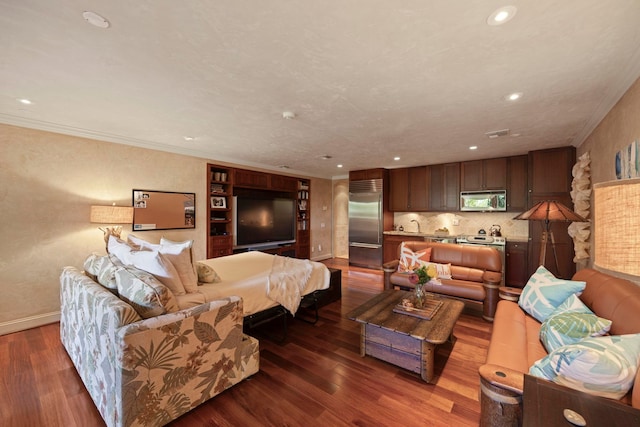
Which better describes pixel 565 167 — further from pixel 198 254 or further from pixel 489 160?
pixel 198 254

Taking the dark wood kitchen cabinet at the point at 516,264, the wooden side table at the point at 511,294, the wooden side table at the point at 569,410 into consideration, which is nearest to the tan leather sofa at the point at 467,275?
the wooden side table at the point at 511,294

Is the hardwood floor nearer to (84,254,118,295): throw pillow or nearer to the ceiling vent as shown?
(84,254,118,295): throw pillow

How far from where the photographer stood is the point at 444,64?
179 centimetres

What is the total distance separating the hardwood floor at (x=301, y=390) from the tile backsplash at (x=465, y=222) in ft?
10.7

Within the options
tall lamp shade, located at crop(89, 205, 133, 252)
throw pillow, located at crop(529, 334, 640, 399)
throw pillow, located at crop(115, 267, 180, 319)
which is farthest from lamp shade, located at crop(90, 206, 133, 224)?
throw pillow, located at crop(529, 334, 640, 399)

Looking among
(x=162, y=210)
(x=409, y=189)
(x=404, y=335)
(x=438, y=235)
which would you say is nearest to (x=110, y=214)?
(x=162, y=210)

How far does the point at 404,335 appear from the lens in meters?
2.15

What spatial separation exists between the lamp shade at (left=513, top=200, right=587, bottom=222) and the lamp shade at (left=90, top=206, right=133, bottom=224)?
5170 millimetres

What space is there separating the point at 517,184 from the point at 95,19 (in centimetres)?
619

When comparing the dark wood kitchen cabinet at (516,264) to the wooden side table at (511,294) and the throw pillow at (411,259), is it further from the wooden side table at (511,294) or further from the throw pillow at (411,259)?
the wooden side table at (511,294)

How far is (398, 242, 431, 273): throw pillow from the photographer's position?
152 inches

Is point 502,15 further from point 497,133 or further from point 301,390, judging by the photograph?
point 301,390

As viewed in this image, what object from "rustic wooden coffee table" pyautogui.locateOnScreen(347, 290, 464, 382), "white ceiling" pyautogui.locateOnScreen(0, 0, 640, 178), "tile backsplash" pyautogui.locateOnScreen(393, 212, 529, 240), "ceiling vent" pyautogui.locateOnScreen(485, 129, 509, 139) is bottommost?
"rustic wooden coffee table" pyautogui.locateOnScreen(347, 290, 464, 382)

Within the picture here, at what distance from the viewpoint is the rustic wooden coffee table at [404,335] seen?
6.66 ft
